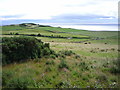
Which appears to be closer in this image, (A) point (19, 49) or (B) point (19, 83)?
(B) point (19, 83)

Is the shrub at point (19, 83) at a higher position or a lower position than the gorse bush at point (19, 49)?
lower

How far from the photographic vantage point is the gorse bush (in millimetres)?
8189

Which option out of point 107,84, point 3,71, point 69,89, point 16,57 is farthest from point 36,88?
point 107,84

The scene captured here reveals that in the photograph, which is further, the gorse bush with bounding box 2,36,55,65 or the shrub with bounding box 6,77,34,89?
the gorse bush with bounding box 2,36,55,65

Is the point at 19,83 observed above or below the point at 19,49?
below

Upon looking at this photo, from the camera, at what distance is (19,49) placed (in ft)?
29.1

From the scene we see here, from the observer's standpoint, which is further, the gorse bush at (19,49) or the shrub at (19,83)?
→ the gorse bush at (19,49)

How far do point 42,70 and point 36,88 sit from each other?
6.64 ft

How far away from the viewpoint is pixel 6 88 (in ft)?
20.1

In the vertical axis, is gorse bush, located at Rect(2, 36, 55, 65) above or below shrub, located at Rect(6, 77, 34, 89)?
above

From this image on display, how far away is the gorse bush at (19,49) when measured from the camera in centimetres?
819

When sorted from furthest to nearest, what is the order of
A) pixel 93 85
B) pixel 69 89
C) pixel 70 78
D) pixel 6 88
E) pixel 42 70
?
pixel 42 70, pixel 70 78, pixel 93 85, pixel 69 89, pixel 6 88

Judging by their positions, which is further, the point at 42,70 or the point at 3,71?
the point at 42,70

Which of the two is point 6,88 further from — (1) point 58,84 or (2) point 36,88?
(1) point 58,84
